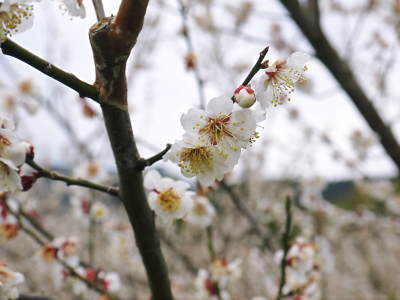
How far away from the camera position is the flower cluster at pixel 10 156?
2.84 feet

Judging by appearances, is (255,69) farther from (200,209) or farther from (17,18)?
(200,209)

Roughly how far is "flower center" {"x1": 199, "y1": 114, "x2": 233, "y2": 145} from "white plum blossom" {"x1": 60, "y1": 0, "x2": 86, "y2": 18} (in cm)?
50

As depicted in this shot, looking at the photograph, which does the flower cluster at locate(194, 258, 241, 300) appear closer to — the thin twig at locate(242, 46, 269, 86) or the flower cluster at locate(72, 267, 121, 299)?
the flower cluster at locate(72, 267, 121, 299)

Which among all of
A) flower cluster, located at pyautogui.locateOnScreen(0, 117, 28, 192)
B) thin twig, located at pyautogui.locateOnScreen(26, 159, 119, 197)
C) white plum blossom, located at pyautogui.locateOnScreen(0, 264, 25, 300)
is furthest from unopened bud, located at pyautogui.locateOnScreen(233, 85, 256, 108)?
white plum blossom, located at pyautogui.locateOnScreen(0, 264, 25, 300)

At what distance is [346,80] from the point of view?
247 cm

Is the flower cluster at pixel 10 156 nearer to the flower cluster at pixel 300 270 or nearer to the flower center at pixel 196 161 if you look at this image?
the flower center at pixel 196 161

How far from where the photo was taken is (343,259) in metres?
8.14

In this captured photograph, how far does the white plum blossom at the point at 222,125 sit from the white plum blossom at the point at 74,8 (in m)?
0.45

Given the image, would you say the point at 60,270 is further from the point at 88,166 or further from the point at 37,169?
the point at 88,166

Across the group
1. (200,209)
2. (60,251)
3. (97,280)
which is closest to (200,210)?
(200,209)

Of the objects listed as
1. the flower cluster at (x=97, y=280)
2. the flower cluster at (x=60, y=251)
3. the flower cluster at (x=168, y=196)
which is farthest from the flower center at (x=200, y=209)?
the flower cluster at (x=168, y=196)

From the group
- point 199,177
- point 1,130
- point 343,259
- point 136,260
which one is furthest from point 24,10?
point 343,259

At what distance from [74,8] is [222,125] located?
21.8 inches

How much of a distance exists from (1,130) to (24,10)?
33 cm
